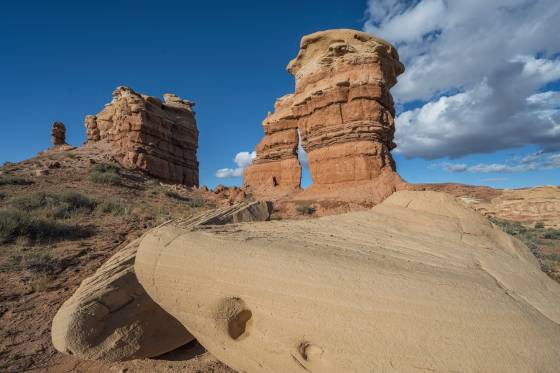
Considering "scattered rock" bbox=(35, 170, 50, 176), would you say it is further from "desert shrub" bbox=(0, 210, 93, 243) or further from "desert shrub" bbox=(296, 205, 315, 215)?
"desert shrub" bbox=(296, 205, 315, 215)

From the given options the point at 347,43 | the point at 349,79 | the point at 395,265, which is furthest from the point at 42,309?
the point at 347,43

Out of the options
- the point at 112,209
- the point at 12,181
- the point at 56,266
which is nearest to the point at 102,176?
the point at 12,181

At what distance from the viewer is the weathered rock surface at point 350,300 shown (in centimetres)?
133

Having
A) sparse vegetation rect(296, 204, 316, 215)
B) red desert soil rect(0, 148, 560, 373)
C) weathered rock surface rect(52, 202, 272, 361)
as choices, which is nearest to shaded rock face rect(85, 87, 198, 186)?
red desert soil rect(0, 148, 560, 373)

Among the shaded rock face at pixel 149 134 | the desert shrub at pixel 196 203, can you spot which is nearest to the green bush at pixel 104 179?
the desert shrub at pixel 196 203

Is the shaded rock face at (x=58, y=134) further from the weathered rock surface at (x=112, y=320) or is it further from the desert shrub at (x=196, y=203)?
the weathered rock surface at (x=112, y=320)

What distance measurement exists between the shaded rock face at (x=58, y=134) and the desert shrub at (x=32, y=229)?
931 inches

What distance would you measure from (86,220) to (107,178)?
7953mm

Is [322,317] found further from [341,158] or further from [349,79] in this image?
[349,79]

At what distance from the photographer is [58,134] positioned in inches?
1011

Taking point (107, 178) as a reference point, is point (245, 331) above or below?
below

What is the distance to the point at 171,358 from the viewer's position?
2938mm

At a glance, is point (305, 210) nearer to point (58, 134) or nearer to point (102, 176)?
point (102, 176)

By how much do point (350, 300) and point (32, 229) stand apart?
768 centimetres
